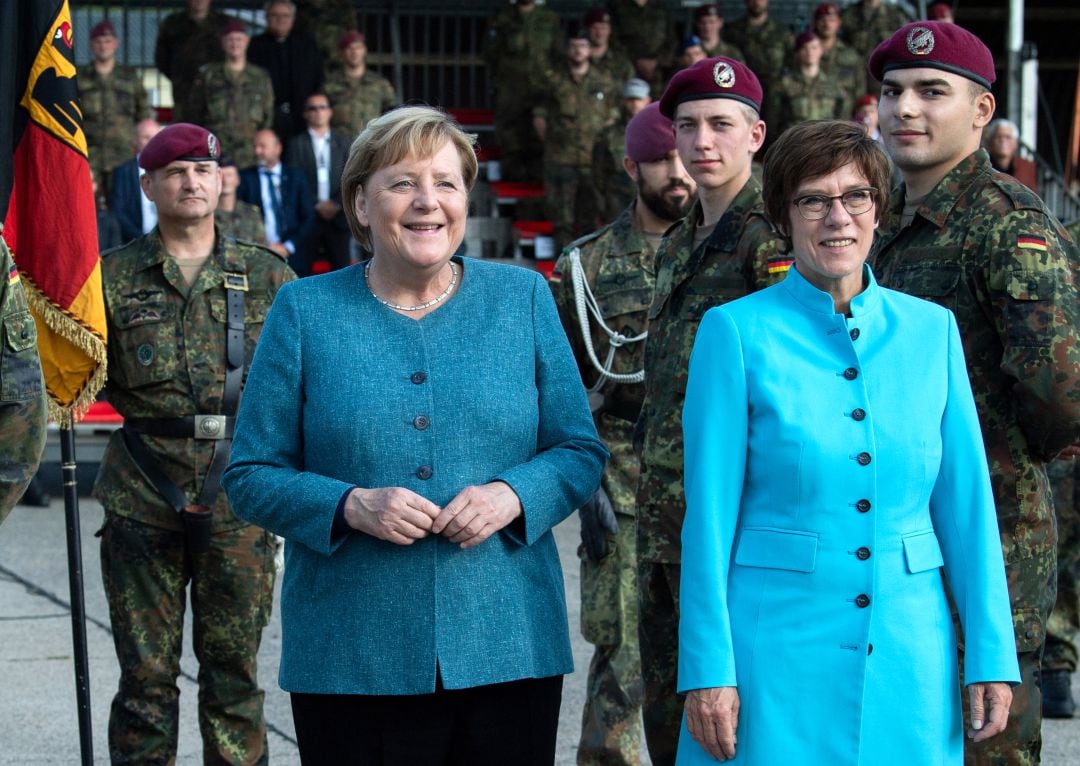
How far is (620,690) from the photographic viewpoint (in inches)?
206

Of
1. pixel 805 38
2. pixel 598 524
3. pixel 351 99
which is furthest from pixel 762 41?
pixel 598 524

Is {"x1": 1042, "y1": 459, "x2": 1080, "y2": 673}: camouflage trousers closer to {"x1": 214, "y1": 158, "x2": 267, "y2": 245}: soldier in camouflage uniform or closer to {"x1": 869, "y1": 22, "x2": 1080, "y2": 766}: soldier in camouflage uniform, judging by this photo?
{"x1": 869, "y1": 22, "x2": 1080, "y2": 766}: soldier in camouflage uniform

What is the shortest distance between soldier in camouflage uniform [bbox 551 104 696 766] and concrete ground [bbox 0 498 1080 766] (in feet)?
2.00

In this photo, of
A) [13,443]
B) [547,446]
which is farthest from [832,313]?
[13,443]

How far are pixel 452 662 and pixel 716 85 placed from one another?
1.98 m

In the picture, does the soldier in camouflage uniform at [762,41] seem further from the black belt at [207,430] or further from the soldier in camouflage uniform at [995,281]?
the soldier in camouflage uniform at [995,281]

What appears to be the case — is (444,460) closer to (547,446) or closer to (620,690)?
(547,446)

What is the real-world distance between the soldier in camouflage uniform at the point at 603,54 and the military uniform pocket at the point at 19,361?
543 inches

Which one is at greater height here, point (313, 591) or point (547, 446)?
point (547, 446)

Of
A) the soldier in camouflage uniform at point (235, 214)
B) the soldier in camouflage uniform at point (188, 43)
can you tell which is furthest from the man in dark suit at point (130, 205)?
the soldier in camouflage uniform at point (188, 43)

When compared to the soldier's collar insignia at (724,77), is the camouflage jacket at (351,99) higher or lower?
higher

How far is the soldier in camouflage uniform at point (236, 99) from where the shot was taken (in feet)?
48.6

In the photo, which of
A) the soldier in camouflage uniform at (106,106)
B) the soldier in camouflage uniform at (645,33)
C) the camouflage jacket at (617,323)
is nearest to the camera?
the camouflage jacket at (617,323)

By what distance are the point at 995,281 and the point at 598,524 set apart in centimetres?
194
